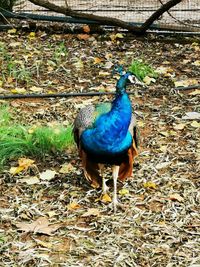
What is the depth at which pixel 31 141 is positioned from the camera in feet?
14.3

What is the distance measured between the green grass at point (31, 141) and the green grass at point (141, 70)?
1.38 m

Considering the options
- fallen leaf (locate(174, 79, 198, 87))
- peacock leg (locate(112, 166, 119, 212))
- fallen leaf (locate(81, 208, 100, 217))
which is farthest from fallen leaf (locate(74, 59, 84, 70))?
fallen leaf (locate(81, 208, 100, 217))

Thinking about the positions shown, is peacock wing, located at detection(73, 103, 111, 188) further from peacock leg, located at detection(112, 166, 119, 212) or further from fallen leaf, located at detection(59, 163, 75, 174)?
fallen leaf, located at detection(59, 163, 75, 174)

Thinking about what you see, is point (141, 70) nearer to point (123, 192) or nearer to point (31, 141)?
point (31, 141)

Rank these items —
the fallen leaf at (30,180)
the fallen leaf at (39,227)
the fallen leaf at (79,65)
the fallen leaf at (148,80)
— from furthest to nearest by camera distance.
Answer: the fallen leaf at (79,65)
the fallen leaf at (148,80)
the fallen leaf at (30,180)
the fallen leaf at (39,227)

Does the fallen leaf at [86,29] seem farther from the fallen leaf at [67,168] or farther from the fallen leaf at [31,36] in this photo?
the fallen leaf at [67,168]

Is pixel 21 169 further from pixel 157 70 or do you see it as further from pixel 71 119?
pixel 157 70

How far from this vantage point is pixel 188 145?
4523 millimetres

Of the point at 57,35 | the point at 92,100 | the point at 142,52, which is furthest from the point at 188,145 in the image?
the point at 57,35

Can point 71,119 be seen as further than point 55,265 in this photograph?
Yes

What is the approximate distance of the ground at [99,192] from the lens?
10.9 feet

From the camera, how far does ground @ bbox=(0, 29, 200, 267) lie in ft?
10.9

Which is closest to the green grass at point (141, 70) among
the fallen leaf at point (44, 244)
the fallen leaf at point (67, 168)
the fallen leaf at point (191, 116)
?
the fallen leaf at point (191, 116)

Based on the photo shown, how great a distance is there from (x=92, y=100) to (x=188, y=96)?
0.88m
